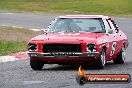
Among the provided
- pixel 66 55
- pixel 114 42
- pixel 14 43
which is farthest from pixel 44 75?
pixel 14 43

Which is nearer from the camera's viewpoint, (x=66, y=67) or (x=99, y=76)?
A: (x=99, y=76)

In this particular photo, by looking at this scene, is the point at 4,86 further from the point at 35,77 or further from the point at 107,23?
the point at 107,23

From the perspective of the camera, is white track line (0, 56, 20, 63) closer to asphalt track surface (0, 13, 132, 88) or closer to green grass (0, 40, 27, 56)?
asphalt track surface (0, 13, 132, 88)

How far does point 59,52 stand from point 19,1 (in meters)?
56.1

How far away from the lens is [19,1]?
228 feet

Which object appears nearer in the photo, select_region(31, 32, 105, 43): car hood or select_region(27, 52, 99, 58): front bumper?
select_region(27, 52, 99, 58): front bumper

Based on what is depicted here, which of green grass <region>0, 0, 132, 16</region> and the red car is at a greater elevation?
the red car

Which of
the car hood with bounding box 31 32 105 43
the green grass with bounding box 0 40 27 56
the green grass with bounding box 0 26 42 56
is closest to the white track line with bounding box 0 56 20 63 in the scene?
the green grass with bounding box 0 26 42 56

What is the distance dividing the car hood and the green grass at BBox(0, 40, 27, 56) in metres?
5.35

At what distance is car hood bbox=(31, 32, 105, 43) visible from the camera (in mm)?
14088

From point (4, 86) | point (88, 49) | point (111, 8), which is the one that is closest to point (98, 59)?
point (88, 49)

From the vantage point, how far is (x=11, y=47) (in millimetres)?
22141

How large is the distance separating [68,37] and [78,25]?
1.28 meters

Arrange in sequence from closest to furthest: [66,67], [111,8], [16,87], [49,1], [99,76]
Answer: [99,76], [16,87], [66,67], [111,8], [49,1]
